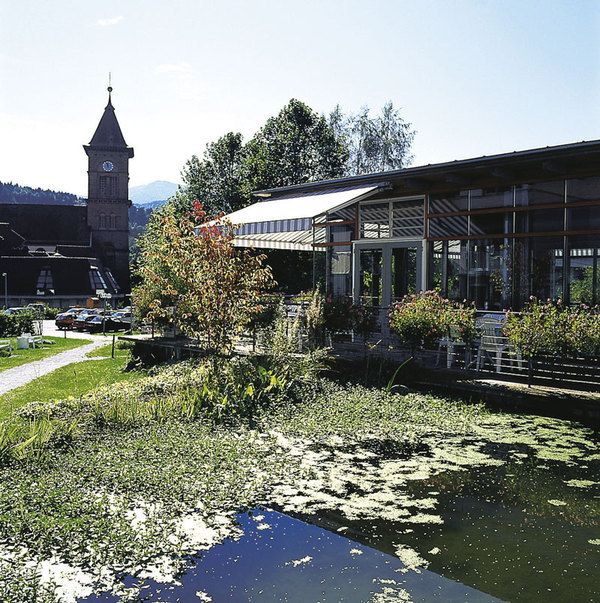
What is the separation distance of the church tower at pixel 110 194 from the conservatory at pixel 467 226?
6725cm

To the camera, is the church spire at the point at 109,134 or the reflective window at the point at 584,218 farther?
the church spire at the point at 109,134

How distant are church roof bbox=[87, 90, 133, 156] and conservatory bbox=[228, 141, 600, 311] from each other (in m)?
68.6

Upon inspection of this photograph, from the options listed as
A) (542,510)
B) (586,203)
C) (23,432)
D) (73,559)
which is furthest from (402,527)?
(586,203)

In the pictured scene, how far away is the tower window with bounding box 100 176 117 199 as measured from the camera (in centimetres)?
8247

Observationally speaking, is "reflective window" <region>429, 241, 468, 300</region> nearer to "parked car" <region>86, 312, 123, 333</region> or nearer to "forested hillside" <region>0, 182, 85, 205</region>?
"parked car" <region>86, 312, 123, 333</region>

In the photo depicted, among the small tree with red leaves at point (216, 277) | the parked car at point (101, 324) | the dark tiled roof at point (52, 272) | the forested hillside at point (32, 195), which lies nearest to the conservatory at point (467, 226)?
the small tree with red leaves at point (216, 277)

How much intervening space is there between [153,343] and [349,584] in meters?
14.9

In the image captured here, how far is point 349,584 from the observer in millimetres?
5047

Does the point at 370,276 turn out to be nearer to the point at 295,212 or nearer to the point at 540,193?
the point at 295,212

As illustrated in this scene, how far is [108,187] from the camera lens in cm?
8356

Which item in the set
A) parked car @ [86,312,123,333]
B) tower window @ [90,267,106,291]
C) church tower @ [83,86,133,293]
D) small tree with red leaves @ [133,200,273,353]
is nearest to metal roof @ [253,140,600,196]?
small tree with red leaves @ [133,200,273,353]

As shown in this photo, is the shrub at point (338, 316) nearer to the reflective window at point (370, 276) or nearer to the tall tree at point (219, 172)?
the reflective window at point (370, 276)

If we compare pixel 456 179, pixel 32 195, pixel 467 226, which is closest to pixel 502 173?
pixel 456 179

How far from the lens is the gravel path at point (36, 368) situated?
54.5ft
